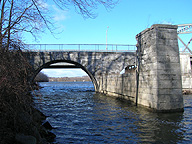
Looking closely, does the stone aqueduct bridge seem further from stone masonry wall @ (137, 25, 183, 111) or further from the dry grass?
the dry grass

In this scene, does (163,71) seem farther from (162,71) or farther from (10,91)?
(10,91)

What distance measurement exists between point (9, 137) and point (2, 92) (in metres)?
1.05

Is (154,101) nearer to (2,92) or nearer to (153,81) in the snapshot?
(153,81)

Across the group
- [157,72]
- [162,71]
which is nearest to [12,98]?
[157,72]

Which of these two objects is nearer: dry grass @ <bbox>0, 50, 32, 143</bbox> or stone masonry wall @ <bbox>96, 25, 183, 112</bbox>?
dry grass @ <bbox>0, 50, 32, 143</bbox>

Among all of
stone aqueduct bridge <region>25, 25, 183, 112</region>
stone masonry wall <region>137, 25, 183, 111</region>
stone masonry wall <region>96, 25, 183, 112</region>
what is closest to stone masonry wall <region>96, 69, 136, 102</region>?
stone aqueduct bridge <region>25, 25, 183, 112</region>

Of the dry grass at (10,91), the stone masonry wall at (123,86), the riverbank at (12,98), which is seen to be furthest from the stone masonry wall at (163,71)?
the dry grass at (10,91)

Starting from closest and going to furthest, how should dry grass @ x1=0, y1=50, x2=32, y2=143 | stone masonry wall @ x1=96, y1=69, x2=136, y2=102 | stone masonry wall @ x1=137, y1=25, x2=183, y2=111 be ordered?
dry grass @ x1=0, y1=50, x2=32, y2=143 → stone masonry wall @ x1=137, y1=25, x2=183, y2=111 → stone masonry wall @ x1=96, y1=69, x2=136, y2=102

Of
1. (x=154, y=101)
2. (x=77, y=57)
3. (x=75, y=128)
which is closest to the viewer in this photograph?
(x=75, y=128)

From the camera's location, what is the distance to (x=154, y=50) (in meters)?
9.84

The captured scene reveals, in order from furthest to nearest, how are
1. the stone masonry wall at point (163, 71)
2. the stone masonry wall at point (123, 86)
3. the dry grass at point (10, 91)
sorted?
the stone masonry wall at point (123, 86) → the stone masonry wall at point (163, 71) → the dry grass at point (10, 91)

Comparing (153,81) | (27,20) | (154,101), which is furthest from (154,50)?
(27,20)

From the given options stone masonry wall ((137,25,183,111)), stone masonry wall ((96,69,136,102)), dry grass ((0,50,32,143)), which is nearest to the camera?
dry grass ((0,50,32,143))

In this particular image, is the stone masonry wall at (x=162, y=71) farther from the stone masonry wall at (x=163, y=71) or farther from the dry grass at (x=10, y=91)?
the dry grass at (x=10, y=91)
